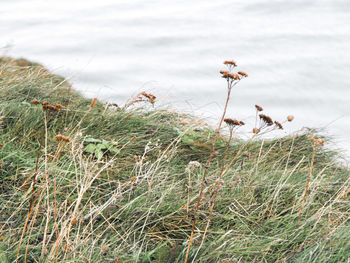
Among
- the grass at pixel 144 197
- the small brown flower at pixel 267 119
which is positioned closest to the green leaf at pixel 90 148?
the grass at pixel 144 197

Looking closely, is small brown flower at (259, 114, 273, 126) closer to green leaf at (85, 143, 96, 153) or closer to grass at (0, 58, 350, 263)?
grass at (0, 58, 350, 263)

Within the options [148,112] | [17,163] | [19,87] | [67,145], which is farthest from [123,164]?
[19,87]

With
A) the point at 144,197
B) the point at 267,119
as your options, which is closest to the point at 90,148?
the point at 144,197

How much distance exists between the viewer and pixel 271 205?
2.68 meters

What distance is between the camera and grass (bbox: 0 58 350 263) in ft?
7.02

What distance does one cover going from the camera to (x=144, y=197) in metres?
2.45

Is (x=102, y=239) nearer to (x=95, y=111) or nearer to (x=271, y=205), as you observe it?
(x=271, y=205)

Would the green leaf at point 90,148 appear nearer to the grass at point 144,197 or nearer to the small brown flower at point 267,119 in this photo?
the grass at point 144,197

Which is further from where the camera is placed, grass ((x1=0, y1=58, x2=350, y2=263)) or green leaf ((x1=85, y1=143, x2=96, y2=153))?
green leaf ((x1=85, y1=143, x2=96, y2=153))

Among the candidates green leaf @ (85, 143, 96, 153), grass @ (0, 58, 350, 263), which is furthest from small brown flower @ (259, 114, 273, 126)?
green leaf @ (85, 143, 96, 153)

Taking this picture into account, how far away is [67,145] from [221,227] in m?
1.33

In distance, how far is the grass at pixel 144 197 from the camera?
7.02 ft

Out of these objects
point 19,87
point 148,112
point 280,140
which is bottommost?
point 280,140

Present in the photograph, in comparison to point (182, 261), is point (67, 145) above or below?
above
